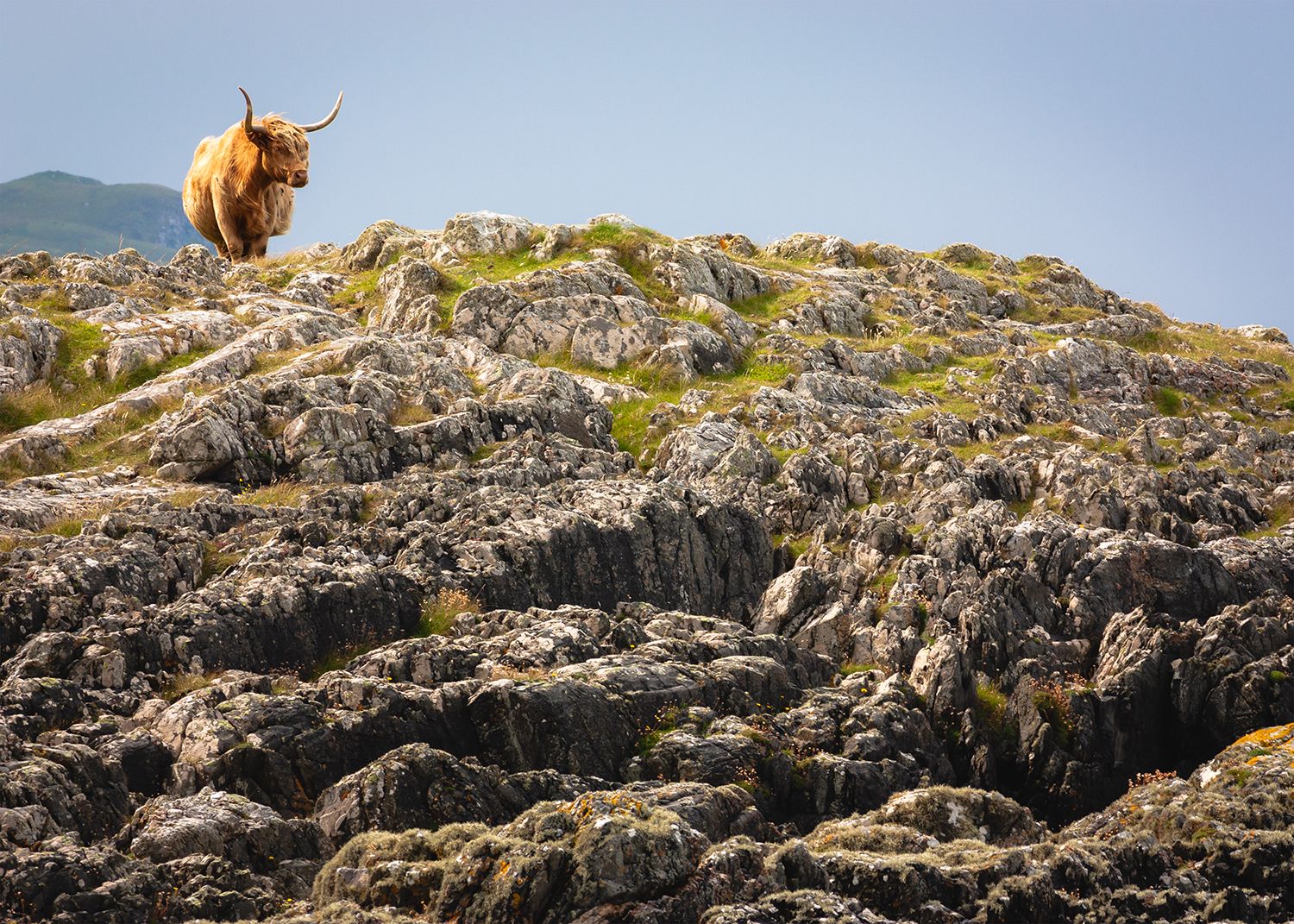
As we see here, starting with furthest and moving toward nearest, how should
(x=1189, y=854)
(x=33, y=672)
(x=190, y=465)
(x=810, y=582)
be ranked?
(x=190, y=465), (x=810, y=582), (x=33, y=672), (x=1189, y=854)

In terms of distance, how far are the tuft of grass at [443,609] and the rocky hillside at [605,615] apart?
64mm

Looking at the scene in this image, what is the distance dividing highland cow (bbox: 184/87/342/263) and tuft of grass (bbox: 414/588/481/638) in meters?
23.4

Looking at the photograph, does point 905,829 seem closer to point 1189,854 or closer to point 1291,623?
point 1189,854

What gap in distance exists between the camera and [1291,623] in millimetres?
27562

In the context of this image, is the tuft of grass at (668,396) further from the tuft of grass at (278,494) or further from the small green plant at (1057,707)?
the small green plant at (1057,707)

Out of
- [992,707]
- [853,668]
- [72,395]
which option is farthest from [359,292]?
[992,707]

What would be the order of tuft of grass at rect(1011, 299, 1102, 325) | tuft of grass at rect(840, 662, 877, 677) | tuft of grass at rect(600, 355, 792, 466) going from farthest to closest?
tuft of grass at rect(1011, 299, 1102, 325) < tuft of grass at rect(600, 355, 792, 466) < tuft of grass at rect(840, 662, 877, 677)

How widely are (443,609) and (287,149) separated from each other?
25494 millimetres

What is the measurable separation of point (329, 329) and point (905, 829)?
31786 mm

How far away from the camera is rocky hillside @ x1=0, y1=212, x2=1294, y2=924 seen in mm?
16250

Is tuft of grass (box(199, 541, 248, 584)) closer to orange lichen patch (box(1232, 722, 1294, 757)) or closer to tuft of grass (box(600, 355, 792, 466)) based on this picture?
tuft of grass (box(600, 355, 792, 466))

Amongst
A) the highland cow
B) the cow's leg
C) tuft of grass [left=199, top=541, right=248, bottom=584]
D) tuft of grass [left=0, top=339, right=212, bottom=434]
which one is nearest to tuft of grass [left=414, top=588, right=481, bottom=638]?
tuft of grass [left=199, top=541, right=248, bottom=584]

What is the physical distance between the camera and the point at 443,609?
26297 millimetres

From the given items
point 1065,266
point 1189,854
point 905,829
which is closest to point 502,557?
point 905,829
